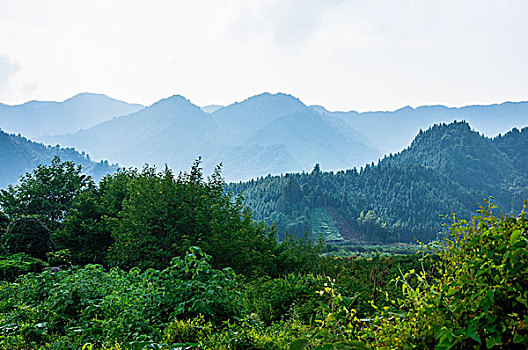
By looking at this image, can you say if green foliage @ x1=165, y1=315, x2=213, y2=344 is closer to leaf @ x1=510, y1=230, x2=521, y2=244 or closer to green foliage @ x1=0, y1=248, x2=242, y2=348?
green foliage @ x1=0, y1=248, x2=242, y2=348

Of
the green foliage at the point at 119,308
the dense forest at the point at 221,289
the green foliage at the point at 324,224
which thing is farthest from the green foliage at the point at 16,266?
the green foliage at the point at 324,224

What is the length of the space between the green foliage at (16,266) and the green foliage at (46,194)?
6.40 meters

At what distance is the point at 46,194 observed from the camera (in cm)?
1920

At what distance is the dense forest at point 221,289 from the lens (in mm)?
2457

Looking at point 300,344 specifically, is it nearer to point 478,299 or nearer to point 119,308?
point 478,299

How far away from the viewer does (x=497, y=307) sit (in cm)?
238

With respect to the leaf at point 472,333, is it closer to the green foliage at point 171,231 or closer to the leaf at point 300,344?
the leaf at point 300,344

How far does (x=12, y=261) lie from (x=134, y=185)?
4.73m

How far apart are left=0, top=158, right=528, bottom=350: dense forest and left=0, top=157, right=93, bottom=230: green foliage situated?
382cm

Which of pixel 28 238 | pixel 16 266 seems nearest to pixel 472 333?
pixel 16 266

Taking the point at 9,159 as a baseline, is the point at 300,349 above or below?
below

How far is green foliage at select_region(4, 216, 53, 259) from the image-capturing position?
1282 cm

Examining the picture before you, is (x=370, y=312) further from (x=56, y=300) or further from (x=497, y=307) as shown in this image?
(x=56, y=300)

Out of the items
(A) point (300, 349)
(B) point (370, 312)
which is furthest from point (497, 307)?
(B) point (370, 312)
